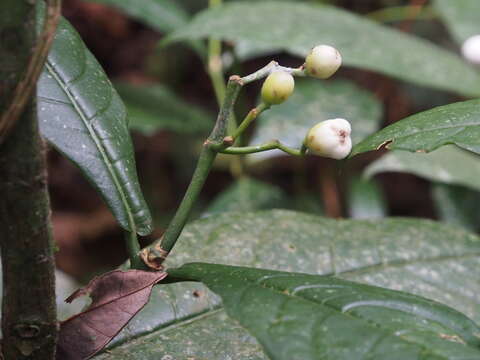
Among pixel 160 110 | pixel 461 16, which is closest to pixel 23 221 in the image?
pixel 160 110

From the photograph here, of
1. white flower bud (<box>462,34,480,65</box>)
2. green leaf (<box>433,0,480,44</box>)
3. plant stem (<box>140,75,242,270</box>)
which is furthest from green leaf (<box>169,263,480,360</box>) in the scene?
green leaf (<box>433,0,480,44</box>)

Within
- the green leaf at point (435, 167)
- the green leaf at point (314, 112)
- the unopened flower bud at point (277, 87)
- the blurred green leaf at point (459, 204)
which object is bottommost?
the blurred green leaf at point (459, 204)

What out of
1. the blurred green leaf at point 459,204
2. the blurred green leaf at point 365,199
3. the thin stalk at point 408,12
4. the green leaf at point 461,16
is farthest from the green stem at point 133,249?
the thin stalk at point 408,12

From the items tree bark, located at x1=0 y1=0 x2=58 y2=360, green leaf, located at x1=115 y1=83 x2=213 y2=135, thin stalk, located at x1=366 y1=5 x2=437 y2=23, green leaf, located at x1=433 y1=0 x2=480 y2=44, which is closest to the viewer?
tree bark, located at x1=0 y1=0 x2=58 y2=360

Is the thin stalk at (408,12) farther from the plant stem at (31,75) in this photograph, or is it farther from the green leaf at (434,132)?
the plant stem at (31,75)

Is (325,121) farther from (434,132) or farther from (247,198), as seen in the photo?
(247,198)

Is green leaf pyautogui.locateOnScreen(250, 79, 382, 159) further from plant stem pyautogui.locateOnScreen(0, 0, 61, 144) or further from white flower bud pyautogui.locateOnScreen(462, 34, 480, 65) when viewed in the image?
plant stem pyautogui.locateOnScreen(0, 0, 61, 144)
